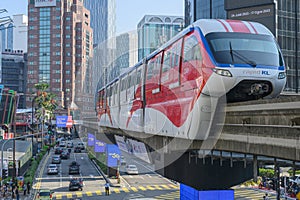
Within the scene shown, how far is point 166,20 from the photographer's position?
13538 cm

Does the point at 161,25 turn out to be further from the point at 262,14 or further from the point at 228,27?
the point at 228,27

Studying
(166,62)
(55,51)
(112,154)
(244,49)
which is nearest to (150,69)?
(166,62)

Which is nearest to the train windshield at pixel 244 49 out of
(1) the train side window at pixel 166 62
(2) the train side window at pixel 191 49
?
(2) the train side window at pixel 191 49

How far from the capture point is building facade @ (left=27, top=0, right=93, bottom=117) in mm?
145500

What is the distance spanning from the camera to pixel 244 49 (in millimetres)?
12406

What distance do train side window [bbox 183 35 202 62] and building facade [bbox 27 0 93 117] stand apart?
430 ft

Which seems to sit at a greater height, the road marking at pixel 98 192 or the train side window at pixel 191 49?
the train side window at pixel 191 49

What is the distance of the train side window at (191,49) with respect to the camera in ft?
41.1

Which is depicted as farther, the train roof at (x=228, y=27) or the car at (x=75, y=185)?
the car at (x=75, y=185)

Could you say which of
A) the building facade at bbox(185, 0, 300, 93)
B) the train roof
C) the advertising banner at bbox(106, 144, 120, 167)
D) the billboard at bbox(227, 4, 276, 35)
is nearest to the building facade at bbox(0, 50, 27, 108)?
the building facade at bbox(185, 0, 300, 93)

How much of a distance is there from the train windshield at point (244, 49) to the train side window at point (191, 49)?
46 cm

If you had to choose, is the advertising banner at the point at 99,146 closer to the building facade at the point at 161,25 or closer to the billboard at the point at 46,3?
the building facade at the point at 161,25

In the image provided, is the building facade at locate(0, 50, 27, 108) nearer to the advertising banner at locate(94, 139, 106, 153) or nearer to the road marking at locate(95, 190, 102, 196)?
the advertising banner at locate(94, 139, 106, 153)

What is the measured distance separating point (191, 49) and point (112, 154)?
3888 cm
